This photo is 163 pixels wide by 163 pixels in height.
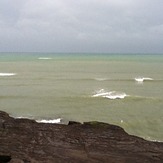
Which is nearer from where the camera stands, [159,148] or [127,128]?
[159,148]

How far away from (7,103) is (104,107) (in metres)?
9.08

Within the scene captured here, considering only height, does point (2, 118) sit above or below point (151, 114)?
above

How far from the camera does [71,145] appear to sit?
7500 mm

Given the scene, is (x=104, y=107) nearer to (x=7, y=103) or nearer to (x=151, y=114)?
(x=151, y=114)

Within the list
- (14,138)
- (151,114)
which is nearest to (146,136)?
(151,114)

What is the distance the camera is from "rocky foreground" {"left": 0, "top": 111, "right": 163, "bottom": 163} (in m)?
7.02

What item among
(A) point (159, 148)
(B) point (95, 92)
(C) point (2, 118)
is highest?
(C) point (2, 118)

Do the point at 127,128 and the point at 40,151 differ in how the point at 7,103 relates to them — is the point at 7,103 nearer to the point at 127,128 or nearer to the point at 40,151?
the point at 127,128

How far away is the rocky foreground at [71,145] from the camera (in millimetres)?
7020

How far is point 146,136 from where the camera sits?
18047 millimetres

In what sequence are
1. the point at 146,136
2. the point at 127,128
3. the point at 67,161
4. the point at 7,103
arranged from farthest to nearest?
the point at 7,103
the point at 127,128
the point at 146,136
the point at 67,161

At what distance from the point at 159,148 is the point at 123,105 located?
19.8 m

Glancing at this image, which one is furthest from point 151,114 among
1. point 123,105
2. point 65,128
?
point 65,128

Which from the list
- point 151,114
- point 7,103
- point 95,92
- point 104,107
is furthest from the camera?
point 95,92
